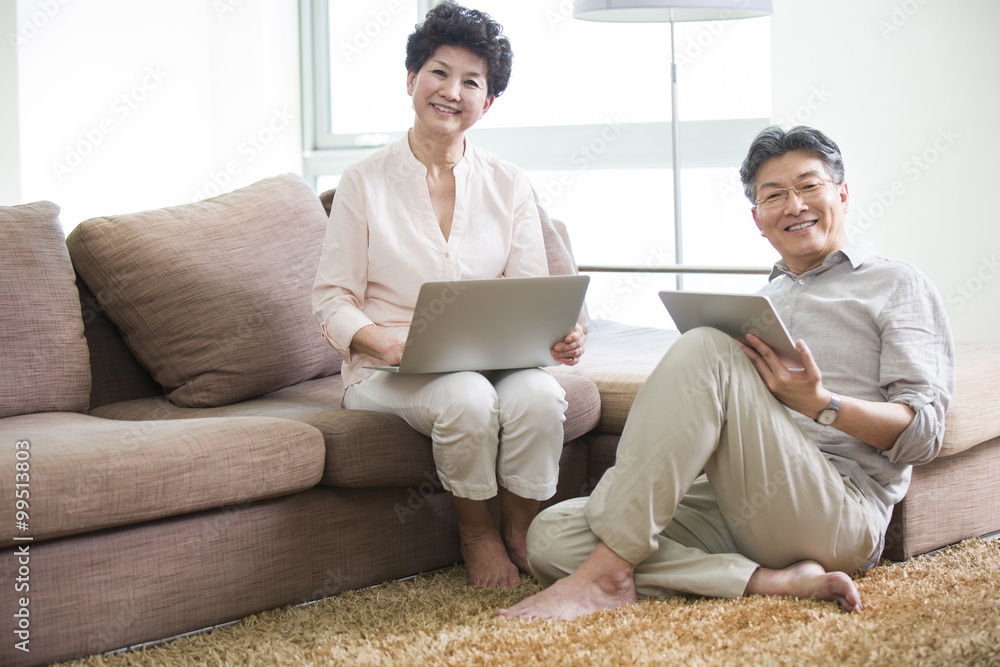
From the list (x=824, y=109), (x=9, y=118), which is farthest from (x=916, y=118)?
(x=9, y=118)

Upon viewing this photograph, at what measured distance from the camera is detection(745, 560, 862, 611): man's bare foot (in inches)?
59.0

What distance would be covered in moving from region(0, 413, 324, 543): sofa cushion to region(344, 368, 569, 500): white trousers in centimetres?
21

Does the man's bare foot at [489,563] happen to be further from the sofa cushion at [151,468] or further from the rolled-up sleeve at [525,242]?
the rolled-up sleeve at [525,242]

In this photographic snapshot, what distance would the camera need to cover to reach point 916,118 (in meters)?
3.23

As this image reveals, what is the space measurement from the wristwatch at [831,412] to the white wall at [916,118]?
198 cm

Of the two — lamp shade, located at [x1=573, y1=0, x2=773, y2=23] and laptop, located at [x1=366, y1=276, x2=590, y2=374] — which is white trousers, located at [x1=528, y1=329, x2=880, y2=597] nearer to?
laptop, located at [x1=366, y1=276, x2=590, y2=374]

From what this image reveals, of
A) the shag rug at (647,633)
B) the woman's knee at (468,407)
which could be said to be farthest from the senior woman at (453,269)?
the shag rug at (647,633)

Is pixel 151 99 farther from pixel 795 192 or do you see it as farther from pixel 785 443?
pixel 785 443

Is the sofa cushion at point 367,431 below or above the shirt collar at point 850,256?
below

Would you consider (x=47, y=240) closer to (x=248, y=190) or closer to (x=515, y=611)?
(x=248, y=190)

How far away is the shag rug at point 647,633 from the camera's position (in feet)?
4.44

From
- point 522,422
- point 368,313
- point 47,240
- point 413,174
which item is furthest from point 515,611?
point 47,240

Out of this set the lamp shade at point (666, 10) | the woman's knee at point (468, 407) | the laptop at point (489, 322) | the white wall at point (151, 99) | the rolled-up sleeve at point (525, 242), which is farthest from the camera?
the white wall at point (151, 99)

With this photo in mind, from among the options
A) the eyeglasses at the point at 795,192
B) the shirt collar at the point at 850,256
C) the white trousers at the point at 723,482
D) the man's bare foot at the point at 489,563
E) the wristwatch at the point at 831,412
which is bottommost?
the man's bare foot at the point at 489,563
